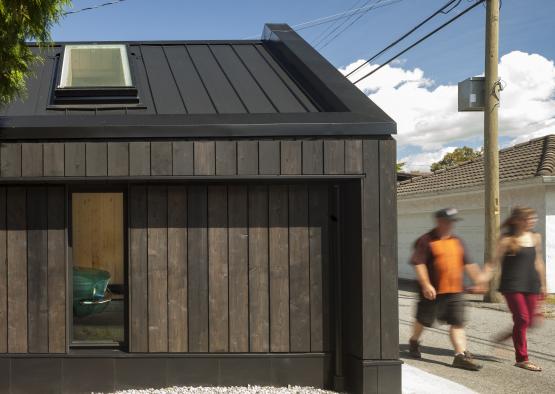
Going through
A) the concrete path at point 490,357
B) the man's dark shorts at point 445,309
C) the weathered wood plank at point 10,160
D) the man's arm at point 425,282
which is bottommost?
the concrete path at point 490,357

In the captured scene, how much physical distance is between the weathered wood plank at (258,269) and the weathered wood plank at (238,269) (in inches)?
2.0

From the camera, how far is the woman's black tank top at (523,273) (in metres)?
5.40

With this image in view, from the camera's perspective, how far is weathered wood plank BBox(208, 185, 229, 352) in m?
4.89

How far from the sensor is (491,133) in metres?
10.2

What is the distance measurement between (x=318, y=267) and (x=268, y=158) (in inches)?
48.1

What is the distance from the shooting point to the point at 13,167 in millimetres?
4719

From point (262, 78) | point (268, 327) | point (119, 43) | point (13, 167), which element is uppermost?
point (119, 43)

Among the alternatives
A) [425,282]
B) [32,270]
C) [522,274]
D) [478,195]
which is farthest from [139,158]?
[478,195]

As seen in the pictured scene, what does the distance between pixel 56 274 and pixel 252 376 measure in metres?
2.21

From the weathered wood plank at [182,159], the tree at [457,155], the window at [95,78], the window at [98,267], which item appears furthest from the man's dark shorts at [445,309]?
the tree at [457,155]

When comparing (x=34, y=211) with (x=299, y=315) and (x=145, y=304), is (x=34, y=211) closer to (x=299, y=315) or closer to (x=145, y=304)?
(x=145, y=304)

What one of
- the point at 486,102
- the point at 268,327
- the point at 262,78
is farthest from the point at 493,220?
the point at 268,327

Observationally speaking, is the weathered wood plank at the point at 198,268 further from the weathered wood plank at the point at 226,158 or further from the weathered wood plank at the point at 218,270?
the weathered wood plank at the point at 226,158

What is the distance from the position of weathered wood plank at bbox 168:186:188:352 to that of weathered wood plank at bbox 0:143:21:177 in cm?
147
